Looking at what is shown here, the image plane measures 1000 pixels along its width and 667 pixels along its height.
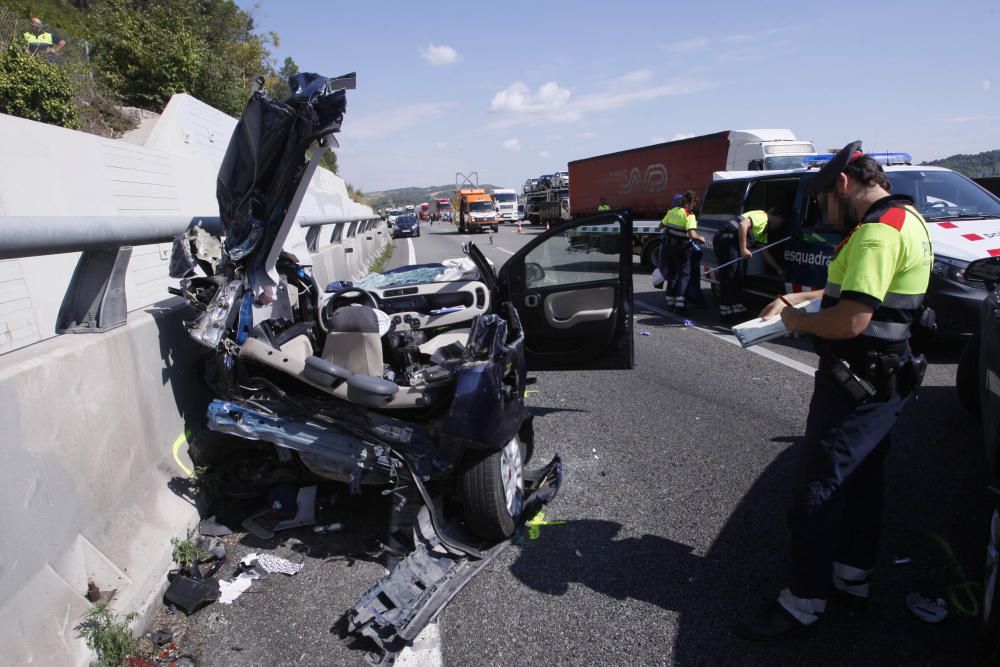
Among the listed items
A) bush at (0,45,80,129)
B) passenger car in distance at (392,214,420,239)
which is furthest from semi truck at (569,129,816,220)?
passenger car in distance at (392,214,420,239)

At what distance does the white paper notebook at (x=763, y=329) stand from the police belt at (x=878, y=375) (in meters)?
0.25

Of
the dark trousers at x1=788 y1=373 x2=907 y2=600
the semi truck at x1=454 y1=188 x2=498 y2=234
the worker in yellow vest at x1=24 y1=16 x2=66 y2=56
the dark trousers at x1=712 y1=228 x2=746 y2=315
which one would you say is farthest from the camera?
the semi truck at x1=454 y1=188 x2=498 y2=234

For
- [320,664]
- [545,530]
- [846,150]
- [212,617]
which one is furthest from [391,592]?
[846,150]

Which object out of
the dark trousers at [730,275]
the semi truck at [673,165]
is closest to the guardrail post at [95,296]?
the dark trousers at [730,275]

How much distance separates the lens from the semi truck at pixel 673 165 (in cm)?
1593

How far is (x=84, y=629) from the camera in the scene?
229 centimetres

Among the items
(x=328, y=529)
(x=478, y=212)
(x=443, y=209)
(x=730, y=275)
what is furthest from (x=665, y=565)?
(x=443, y=209)

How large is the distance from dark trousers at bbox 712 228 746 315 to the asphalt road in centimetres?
416

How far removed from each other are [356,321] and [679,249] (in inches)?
303

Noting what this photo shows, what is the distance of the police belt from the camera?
2.50 meters

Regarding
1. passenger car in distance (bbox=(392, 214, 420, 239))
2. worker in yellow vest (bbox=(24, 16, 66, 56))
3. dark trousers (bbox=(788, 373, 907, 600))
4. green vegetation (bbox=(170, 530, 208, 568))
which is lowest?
passenger car in distance (bbox=(392, 214, 420, 239))

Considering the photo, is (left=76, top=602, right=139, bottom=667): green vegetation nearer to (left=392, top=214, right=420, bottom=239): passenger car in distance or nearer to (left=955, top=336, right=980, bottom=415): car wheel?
(left=955, top=336, right=980, bottom=415): car wheel

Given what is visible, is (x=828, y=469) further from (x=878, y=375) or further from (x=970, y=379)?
(x=970, y=379)

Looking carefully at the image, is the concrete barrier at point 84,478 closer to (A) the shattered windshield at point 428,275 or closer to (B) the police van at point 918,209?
(A) the shattered windshield at point 428,275
